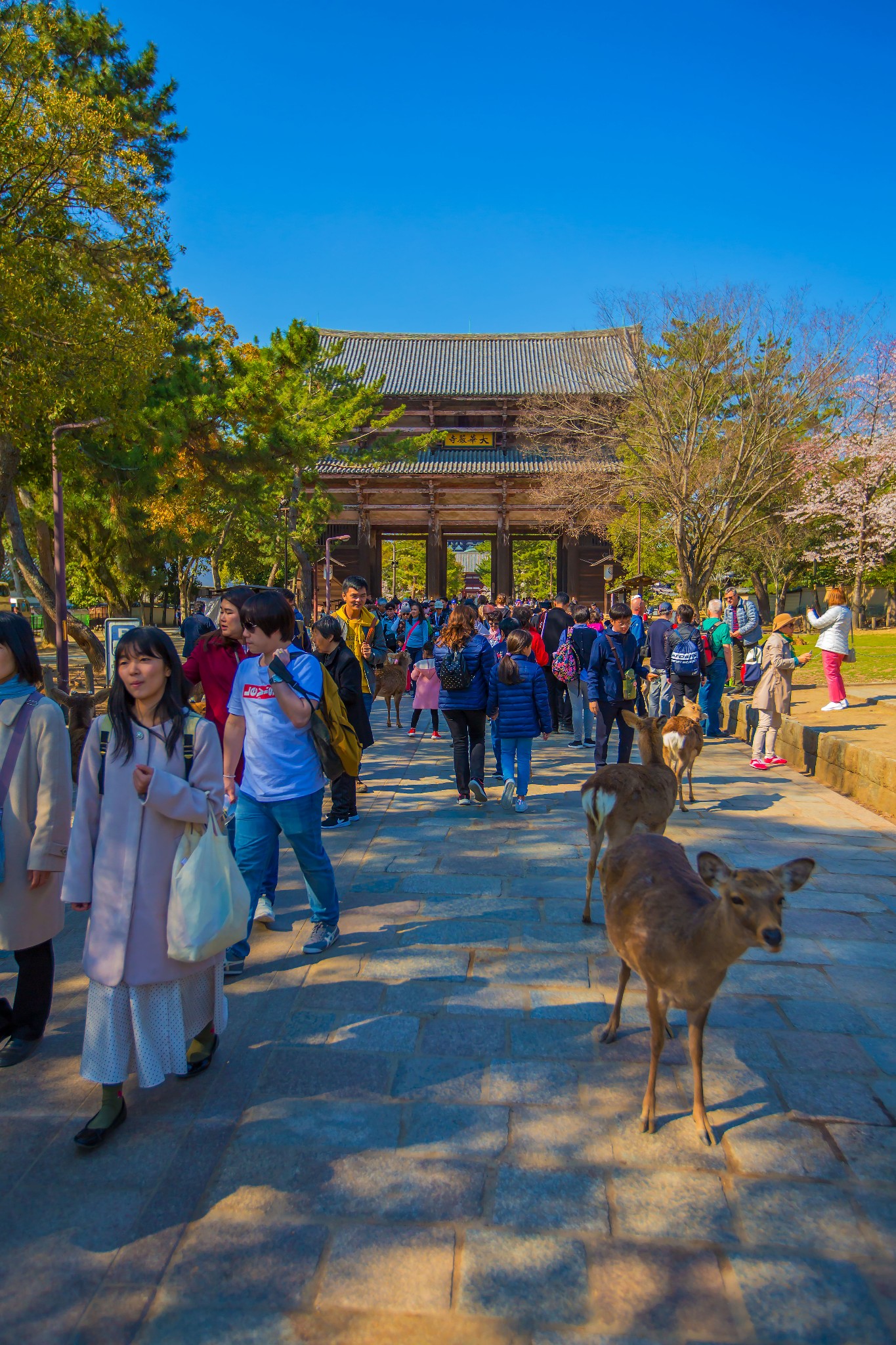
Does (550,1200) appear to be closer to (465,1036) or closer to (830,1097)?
(465,1036)

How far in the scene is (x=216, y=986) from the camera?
2871mm

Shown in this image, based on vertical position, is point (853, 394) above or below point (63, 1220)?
above

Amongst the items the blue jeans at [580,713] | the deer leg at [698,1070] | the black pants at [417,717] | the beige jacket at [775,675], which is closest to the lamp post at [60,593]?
the black pants at [417,717]

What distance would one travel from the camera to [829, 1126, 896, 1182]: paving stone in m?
2.46

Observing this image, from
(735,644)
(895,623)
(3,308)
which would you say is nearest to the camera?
(3,308)

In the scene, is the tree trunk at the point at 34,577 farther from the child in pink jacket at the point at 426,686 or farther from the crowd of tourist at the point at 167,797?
the crowd of tourist at the point at 167,797

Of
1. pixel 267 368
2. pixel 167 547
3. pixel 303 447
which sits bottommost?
pixel 167 547

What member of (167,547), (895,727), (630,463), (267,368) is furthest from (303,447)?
(895,727)

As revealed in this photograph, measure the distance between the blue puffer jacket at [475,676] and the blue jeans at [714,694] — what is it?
4.27 meters

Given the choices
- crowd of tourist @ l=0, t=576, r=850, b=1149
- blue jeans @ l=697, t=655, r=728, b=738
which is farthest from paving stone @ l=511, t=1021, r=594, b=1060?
blue jeans @ l=697, t=655, r=728, b=738

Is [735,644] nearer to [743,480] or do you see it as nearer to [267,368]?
[743,480]

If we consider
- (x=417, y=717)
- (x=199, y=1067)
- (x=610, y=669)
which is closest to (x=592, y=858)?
(x=199, y=1067)

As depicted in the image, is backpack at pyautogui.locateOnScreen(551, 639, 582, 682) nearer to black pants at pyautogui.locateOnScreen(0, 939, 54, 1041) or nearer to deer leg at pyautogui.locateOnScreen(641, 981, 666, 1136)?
deer leg at pyautogui.locateOnScreen(641, 981, 666, 1136)

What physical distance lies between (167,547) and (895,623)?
25.3 m
